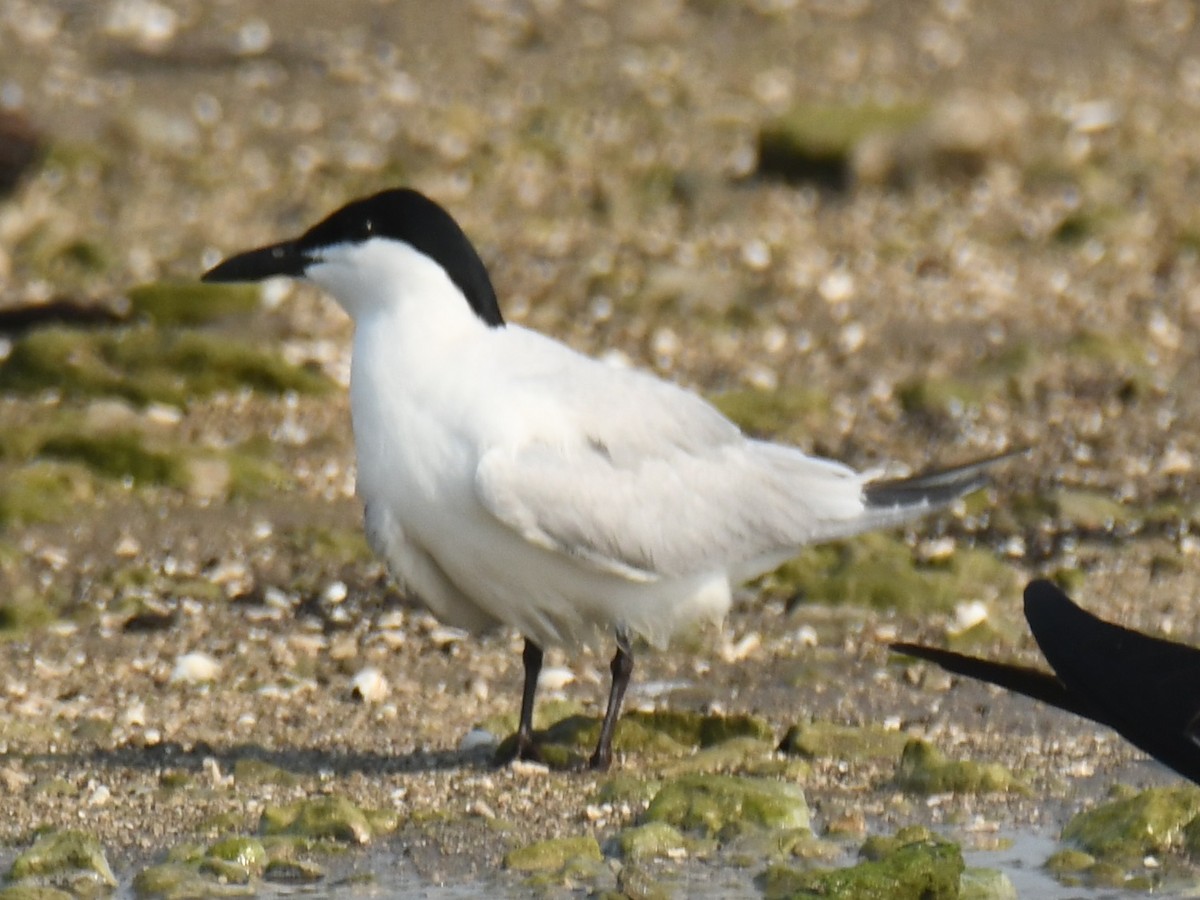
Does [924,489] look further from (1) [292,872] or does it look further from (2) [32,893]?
(2) [32,893]

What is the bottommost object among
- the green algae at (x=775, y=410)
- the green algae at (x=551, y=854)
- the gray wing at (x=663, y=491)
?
the green algae at (x=775, y=410)

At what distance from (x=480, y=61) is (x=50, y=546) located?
5.58 metres

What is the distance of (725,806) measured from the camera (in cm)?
450

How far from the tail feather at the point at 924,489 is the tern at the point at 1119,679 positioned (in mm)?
1333

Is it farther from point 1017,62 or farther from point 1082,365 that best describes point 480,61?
point 1082,365

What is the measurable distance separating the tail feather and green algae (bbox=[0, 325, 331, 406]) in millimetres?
2859

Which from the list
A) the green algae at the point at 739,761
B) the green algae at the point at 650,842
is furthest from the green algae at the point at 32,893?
the green algae at the point at 739,761

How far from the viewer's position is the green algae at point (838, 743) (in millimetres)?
4977

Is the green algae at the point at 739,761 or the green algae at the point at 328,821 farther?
the green algae at the point at 739,761

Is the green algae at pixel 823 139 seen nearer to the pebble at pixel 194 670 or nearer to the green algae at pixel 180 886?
the pebble at pixel 194 670

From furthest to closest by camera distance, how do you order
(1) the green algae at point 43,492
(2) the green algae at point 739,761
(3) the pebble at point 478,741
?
(1) the green algae at point 43,492, (3) the pebble at point 478,741, (2) the green algae at point 739,761

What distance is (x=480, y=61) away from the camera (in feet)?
37.8

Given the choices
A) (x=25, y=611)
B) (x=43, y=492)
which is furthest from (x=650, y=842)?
(x=43, y=492)

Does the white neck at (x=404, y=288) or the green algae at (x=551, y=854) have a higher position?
the white neck at (x=404, y=288)
